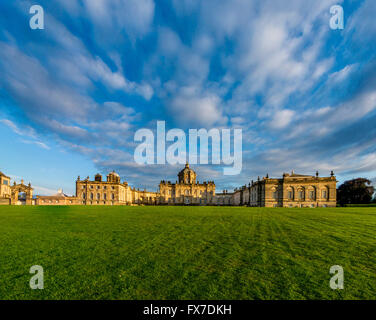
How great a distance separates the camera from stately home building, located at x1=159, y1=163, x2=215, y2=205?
79000mm

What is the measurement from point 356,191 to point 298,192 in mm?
28209

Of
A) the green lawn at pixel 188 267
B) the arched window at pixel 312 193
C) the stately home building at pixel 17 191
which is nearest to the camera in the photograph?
the green lawn at pixel 188 267

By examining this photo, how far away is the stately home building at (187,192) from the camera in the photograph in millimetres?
79000

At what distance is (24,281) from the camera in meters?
4.41

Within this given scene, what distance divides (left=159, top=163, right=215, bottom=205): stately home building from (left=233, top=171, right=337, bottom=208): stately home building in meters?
29.2

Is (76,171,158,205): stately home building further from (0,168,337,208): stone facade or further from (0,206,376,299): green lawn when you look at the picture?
(0,206,376,299): green lawn

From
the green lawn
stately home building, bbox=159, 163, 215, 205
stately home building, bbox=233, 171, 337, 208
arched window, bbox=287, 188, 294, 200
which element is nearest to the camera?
the green lawn

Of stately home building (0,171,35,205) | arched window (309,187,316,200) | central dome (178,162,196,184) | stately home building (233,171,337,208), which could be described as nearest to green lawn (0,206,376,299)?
stately home building (233,171,337,208)

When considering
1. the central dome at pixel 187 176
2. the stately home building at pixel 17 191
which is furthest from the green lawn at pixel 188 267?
the central dome at pixel 187 176

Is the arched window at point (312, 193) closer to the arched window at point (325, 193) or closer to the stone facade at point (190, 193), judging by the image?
the stone facade at point (190, 193)

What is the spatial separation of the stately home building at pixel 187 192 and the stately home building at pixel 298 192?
29171 millimetres
